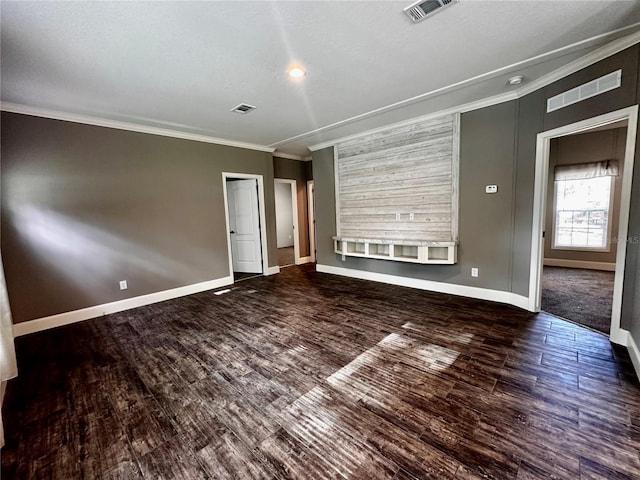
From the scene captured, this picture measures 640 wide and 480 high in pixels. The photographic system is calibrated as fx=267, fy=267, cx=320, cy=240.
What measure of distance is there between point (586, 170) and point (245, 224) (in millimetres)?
6949

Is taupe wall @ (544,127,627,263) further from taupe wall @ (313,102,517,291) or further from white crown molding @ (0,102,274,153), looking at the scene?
white crown molding @ (0,102,274,153)

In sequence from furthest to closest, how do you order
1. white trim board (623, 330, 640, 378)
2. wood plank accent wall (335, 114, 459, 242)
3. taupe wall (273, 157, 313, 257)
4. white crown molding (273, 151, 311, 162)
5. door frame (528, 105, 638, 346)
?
taupe wall (273, 157, 313, 257) → white crown molding (273, 151, 311, 162) → wood plank accent wall (335, 114, 459, 242) → door frame (528, 105, 638, 346) → white trim board (623, 330, 640, 378)

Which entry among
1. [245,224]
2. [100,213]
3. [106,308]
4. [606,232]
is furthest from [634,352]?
[100,213]

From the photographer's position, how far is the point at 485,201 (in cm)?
368

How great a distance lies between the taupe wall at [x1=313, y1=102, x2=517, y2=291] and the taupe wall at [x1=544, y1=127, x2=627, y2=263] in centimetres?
251

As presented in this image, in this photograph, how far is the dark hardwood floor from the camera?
4.79 feet

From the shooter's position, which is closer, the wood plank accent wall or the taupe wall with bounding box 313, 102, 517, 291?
the taupe wall with bounding box 313, 102, 517, 291

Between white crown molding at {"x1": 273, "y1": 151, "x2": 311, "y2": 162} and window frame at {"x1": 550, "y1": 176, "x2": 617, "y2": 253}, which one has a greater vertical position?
white crown molding at {"x1": 273, "y1": 151, "x2": 311, "y2": 162}

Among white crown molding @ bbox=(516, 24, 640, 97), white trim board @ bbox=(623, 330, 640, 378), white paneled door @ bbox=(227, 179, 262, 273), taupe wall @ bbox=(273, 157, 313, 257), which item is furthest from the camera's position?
taupe wall @ bbox=(273, 157, 313, 257)

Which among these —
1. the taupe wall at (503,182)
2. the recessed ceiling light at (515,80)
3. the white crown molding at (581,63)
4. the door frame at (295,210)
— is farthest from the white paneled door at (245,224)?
the white crown molding at (581,63)

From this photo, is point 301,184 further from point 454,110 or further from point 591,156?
point 591,156

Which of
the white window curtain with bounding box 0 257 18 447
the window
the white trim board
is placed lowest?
the white trim board

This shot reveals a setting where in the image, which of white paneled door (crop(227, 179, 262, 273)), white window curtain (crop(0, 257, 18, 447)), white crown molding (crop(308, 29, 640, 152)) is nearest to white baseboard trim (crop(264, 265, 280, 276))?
white paneled door (crop(227, 179, 262, 273))

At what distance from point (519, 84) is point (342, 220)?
3.30 m
